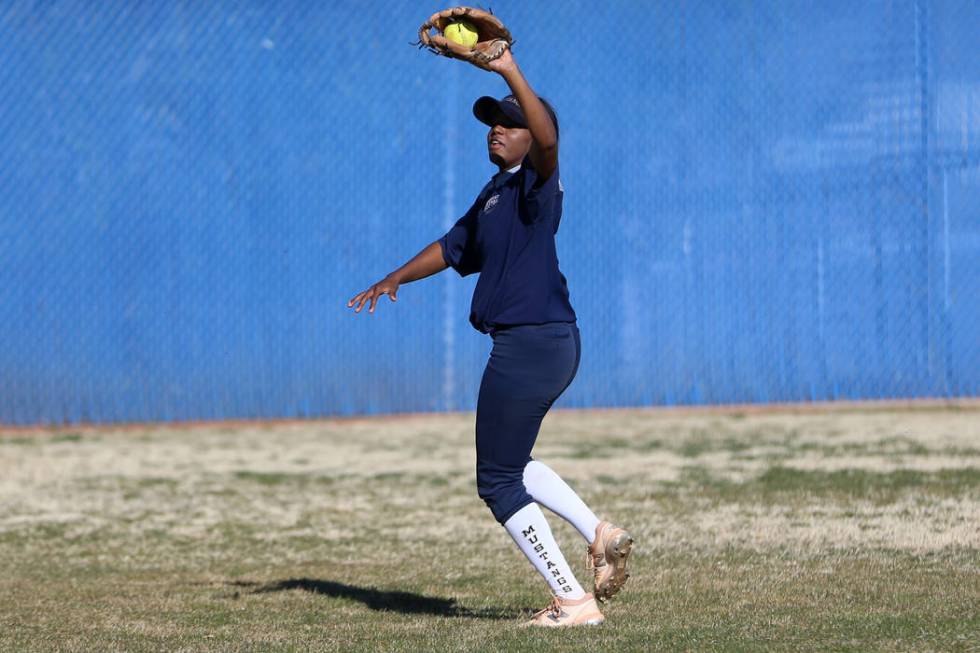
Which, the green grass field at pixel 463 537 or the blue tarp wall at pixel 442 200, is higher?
the blue tarp wall at pixel 442 200

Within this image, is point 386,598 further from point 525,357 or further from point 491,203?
point 491,203

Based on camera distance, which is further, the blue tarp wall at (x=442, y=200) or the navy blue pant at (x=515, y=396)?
the blue tarp wall at (x=442, y=200)

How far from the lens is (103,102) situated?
13438 millimetres

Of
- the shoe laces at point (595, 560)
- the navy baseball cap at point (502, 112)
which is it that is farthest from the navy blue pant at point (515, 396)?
the navy baseball cap at point (502, 112)

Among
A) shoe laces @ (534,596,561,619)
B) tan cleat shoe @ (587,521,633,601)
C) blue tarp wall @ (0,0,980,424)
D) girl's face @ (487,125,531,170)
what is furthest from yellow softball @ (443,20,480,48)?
blue tarp wall @ (0,0,980,424)

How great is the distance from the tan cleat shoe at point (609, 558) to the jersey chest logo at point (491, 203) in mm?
1197

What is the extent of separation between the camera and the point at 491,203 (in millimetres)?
5270

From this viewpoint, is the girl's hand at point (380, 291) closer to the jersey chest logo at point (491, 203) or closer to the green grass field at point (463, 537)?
the jersey chest logo at point (491, 203)

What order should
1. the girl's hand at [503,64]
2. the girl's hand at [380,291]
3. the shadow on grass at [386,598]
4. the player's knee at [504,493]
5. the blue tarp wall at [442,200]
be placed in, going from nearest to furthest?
the girl's hand at [503,64] → the player's knee at [504,493] → the girl's hand at [380,291] → the shadow on grass at [386,598] → the blue tarp wall at [442,200]

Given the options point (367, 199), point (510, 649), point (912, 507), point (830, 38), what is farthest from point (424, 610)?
point (830, 38)

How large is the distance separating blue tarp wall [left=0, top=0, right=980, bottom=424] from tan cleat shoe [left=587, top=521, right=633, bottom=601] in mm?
8360

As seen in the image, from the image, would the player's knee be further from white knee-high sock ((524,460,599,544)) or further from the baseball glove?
the baseball glove

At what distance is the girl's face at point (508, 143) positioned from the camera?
5.23 metres

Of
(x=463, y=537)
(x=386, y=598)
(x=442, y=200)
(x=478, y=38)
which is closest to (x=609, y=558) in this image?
(x=386, y=598)
